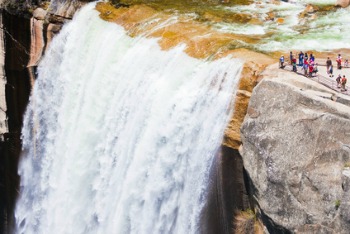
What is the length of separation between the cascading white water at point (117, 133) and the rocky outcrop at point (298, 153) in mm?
1732

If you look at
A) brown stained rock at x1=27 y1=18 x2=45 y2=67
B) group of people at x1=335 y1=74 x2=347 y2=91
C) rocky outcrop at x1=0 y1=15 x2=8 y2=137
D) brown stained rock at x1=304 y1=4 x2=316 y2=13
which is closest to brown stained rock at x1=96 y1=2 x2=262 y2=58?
brown stained rock at x1=27 y1=18 x2=45 y2=67

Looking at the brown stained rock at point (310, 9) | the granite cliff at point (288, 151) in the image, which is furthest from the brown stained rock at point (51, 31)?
the brown stained rock at point (310, 9)

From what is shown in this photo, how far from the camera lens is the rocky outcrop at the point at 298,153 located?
15.9m

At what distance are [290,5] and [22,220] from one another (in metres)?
20.5

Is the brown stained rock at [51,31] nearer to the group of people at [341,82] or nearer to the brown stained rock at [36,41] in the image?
the brown stained rock at [36,41]

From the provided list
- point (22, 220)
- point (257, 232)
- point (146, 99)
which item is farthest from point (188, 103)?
point (22, 220)

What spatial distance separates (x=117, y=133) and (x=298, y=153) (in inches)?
379

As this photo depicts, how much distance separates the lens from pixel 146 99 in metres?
22.2

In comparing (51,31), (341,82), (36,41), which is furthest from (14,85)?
(341,82)

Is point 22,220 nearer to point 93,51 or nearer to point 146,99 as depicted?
point 93,51

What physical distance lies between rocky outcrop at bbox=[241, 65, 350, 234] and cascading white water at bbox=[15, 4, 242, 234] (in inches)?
68.2

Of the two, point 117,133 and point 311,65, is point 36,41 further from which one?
point 311,65

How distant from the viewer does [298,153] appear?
1680 centimetres

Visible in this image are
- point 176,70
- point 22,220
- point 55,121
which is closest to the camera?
point 176,70
